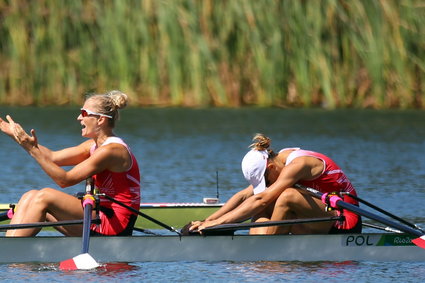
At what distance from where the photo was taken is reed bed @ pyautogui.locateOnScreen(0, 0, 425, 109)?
26.2m

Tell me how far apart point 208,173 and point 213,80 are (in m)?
8.03

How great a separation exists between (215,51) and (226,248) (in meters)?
16.0

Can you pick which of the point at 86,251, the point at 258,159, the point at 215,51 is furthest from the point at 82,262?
the point at 215,51

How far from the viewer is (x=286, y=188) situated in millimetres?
10523

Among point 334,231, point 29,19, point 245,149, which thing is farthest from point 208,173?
point 29,19

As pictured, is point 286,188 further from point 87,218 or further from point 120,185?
point 87,218

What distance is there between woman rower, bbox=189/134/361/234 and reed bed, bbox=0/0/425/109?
15.4m

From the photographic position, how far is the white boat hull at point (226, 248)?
10320mm

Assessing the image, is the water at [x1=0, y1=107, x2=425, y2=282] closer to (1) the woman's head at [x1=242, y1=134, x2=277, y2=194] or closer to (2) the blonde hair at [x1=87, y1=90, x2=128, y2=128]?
(1) the woman's head at [x1=242, y1=134, x2=277, y2=194]

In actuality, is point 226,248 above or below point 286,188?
below

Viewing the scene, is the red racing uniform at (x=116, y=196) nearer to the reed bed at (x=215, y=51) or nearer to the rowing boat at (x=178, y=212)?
the rowing boat at (x=178, y=212)

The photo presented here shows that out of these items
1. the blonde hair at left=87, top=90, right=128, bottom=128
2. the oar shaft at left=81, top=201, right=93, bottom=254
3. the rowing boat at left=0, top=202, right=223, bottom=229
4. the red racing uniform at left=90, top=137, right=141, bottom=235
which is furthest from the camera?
the rowing boat at left=0, top=202, right=223, bottom=229

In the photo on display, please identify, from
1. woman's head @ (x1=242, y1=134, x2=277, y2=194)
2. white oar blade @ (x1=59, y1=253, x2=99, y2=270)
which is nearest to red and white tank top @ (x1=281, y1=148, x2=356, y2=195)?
woman's head @ (x1=242, y1=134, x2=277, y2=194)

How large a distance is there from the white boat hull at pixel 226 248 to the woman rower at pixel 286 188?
0.70 ft
